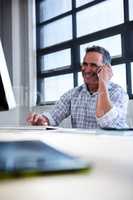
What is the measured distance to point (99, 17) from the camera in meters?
2.68

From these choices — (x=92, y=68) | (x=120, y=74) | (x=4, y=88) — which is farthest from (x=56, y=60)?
(x=4, y=88)

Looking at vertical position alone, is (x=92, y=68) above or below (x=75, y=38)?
below

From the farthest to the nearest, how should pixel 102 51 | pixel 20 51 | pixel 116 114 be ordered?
pixel 20 51, pixel 102 51, pixel 116 114

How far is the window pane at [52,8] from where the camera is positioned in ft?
10.2

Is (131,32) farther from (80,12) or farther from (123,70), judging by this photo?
(80,12)

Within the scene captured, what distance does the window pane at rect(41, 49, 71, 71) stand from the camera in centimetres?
307

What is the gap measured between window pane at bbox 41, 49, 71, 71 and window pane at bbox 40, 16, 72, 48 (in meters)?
0.13

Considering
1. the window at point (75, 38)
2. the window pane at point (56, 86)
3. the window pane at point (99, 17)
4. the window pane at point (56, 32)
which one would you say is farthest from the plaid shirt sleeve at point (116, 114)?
the window pane at point (56, 32)

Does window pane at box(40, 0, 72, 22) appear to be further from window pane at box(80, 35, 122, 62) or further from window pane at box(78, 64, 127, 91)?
window pane at box(78, 64, 127, 91)

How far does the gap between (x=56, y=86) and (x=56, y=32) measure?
0.57 metres

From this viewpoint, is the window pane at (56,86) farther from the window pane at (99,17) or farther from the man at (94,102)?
the man at (94,102)

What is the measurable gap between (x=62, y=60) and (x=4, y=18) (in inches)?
40.1

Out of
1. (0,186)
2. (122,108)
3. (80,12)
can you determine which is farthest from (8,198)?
(80,12)

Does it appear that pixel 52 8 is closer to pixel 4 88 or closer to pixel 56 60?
pixel 56 60
